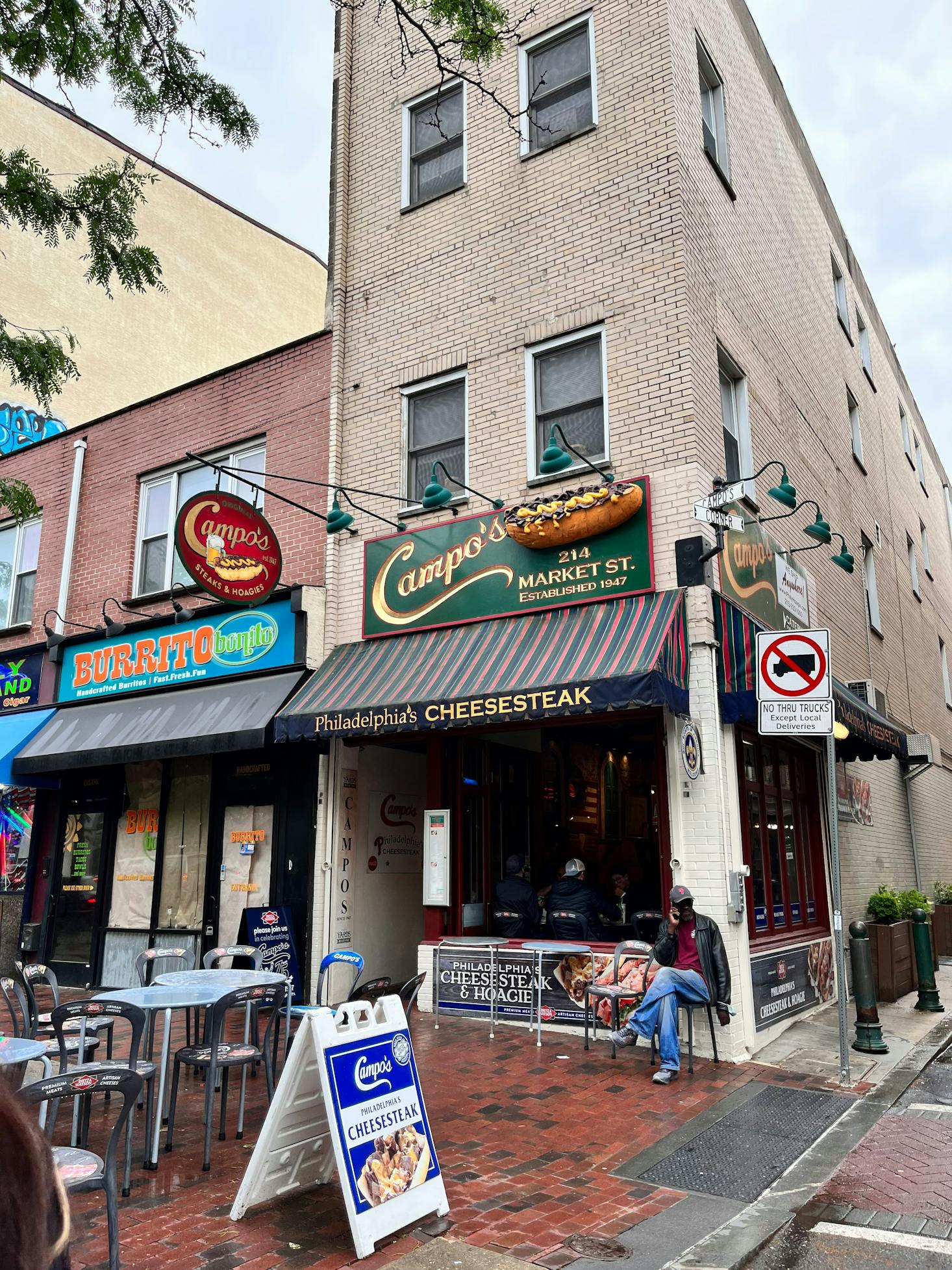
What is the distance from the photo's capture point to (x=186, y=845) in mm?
12398

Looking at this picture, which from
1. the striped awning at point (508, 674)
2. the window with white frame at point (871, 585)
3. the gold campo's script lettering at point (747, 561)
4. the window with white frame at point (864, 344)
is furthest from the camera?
the window with white frame at point (864, 344)

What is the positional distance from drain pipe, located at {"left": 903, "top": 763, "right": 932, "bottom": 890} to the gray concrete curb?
1002 cm

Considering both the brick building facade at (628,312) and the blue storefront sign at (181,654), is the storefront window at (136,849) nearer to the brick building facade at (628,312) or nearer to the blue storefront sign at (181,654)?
the blue storefront sign at (181,654)

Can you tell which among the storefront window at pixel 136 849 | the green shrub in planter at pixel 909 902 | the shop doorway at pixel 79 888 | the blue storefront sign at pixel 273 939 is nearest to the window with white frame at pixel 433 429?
the blue storefront sign at pixel 273 939

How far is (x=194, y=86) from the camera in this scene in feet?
26.7

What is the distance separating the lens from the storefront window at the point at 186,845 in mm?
12102

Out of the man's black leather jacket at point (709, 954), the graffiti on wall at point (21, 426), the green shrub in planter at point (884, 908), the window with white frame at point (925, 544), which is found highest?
the graffiti on wall at point (21, 426)

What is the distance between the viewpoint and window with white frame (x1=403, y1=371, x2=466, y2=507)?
37.3 ft

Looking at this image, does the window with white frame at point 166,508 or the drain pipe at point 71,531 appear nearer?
the window with white frame at point 166,508

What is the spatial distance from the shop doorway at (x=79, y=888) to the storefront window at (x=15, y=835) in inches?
27.1

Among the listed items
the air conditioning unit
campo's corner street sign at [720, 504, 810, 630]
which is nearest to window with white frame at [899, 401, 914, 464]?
the air conditioning unit

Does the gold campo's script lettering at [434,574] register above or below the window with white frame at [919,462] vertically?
below

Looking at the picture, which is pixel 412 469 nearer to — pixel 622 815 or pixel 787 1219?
pixel 622 815

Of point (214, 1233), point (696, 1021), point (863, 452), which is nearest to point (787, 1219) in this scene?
point (214, 1233)
